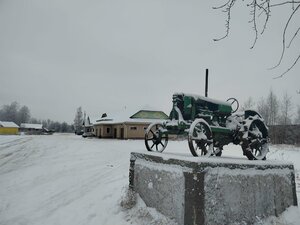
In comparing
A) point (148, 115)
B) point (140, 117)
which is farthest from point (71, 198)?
point (148, 115)

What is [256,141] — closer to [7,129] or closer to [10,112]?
[7,129]

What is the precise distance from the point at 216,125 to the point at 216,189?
189cm

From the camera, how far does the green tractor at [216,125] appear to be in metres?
5.93

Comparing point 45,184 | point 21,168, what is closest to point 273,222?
point 45,184

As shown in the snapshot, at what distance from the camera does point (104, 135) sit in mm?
41188

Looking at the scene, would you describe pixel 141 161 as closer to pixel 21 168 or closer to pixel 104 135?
pixel 21 168

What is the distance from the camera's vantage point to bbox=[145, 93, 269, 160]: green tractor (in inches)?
233

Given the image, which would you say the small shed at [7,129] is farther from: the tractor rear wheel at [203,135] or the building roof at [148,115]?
the tractor rear wheel at [203,135]

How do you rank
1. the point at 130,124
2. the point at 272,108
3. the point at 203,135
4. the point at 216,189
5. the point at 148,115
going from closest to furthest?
the point at 216,189 < the point at 203,135 < the point at 130,124 < the point at 148,115 < the point at 272,108

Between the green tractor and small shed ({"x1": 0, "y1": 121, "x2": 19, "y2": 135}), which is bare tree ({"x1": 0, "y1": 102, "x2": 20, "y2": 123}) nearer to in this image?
small shed ({"x1": 0, "y1": 121, "x2": 19, "y2": 135})

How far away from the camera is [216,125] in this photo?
6.37m

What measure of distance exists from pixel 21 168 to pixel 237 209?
9.68 m

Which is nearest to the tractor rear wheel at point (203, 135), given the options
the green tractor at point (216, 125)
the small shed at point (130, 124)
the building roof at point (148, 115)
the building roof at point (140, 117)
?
the green tractor at point (216, 125)

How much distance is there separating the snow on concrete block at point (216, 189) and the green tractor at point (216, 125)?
729 mm
